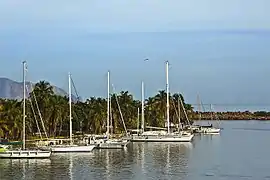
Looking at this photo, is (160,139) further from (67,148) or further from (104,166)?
(104,166)

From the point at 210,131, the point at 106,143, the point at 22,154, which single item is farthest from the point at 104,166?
the point at 210,131

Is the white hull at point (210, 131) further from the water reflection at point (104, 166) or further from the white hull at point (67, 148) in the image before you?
the white hull at point (67, 148)

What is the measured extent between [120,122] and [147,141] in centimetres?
1222

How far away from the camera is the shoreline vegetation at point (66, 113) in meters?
72.6

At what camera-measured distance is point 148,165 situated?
5706cm

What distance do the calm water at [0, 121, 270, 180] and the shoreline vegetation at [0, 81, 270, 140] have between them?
11.0 meters

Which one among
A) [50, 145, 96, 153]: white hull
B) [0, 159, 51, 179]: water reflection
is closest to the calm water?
[0, 159, 51, 179]: water reflection

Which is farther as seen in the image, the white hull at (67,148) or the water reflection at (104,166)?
the white hull at (67,148)

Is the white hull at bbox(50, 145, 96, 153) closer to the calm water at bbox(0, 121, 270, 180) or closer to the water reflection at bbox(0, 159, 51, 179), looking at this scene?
the calm water at bbox(0, 121, 270, 180)

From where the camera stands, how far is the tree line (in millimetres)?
72688

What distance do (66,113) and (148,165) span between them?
30.0m

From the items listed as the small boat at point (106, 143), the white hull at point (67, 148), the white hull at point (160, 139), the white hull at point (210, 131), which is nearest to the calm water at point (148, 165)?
the white hull at point (67, 148)

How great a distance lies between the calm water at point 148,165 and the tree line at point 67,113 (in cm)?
1101

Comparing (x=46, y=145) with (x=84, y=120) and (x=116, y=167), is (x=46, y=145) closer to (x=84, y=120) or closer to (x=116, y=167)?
(x=116, y=167)
